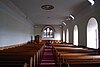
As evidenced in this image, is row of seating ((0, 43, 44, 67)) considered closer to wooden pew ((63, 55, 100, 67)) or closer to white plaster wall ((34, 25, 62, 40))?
wooden pew ((63, 55, 100, 67))

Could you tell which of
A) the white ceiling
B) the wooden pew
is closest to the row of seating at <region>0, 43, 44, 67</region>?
the wooden pew

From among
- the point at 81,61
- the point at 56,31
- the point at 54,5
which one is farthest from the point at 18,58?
the point at 56,31

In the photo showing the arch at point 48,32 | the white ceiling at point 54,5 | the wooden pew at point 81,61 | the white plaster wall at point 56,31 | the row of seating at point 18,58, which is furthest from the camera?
the arch at point 48,32

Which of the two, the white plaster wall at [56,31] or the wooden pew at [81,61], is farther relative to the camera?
the white plaster wall at [56,31]

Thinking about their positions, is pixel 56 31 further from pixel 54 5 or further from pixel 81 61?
pixel 81 61

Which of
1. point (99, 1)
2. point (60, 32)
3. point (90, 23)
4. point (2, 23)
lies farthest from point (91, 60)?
point (60, 32)

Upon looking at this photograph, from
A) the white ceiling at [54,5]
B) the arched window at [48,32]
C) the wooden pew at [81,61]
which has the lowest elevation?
the wooden pew at [81,61]

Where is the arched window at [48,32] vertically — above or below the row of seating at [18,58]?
above

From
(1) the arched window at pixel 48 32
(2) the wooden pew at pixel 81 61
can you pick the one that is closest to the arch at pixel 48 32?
(1) the arched window at pixel 48 32

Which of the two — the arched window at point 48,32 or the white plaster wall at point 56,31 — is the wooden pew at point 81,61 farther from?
the arched window at point 48,32

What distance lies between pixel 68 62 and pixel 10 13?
256 inches

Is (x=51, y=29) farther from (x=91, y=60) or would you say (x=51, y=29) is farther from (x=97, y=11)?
(x=91, y=60)

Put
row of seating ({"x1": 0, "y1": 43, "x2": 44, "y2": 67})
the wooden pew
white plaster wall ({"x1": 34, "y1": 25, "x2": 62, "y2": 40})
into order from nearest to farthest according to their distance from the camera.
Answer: row of seating ({"x1": 0, "y1": 43, "x2": 44, "y2": 67}) < the wooden pew < white plaster wall ({"x1": 34, "y1": 25, "x2": 62, "y2": 40})

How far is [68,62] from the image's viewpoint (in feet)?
9.98
